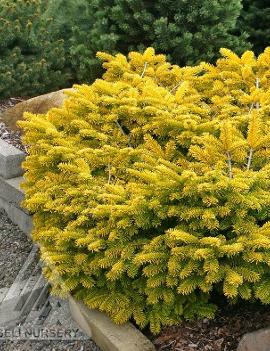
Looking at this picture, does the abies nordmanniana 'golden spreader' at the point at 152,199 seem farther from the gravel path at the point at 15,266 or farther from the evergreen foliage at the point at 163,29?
the evergreen foliage at the point at 163,29

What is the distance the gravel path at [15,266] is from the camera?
3.40 metres

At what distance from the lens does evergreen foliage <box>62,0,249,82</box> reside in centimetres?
563

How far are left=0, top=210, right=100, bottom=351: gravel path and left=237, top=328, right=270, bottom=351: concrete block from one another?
866mm

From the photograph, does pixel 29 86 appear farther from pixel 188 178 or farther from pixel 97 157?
pixel 188 178

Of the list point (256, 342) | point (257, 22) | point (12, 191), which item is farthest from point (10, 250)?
point (257, 22)

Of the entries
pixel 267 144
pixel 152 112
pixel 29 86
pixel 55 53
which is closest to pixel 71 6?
pixel 55 53

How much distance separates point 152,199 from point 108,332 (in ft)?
2.52

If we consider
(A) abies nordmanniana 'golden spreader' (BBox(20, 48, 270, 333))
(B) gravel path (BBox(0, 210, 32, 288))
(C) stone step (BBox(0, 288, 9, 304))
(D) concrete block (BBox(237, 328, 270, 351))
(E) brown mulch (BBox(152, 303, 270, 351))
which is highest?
(A) abies nordmanniana 'golden spreader' (BBox(20, 48, 270, 333))

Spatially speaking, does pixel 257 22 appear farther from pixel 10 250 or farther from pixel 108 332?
pixel 108 332

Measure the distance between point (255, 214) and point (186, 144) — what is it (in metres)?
0.65

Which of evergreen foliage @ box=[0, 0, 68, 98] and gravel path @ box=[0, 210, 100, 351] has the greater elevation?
evergreen foliage @ box=[0, 0, 68, 98]

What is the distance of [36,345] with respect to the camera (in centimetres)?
343

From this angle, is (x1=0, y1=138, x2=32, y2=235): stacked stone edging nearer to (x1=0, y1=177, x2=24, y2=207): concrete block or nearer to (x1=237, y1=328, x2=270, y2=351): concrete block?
(x1=0, y1=177, x2=24, y2=207): concrete block

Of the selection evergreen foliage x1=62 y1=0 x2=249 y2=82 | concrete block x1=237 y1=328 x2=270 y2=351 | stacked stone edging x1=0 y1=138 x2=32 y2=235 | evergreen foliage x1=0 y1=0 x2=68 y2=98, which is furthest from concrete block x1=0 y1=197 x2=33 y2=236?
concrete block x1=237 y1=328 x2=270 y2=351
